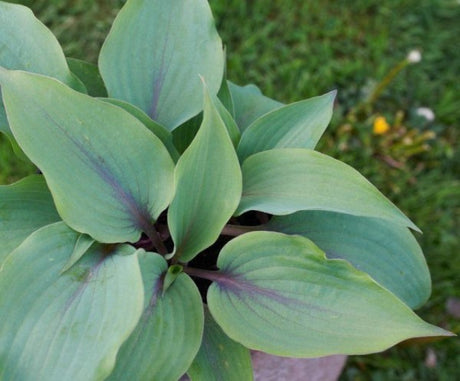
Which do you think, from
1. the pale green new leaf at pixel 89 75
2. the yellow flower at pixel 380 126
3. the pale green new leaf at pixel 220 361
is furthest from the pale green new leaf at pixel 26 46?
the yellow flower at pixel 380 126

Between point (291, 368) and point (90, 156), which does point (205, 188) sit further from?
point (291, 368)

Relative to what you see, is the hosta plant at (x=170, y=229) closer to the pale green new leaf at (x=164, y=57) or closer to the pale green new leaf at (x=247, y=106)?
Answer: the pale green new leaf at (x=164, y=57)

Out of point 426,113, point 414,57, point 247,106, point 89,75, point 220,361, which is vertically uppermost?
point 89,75

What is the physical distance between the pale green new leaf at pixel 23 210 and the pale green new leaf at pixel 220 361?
263mm

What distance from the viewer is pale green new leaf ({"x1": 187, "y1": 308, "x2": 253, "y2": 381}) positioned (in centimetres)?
76

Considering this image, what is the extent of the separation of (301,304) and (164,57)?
0.40 meters

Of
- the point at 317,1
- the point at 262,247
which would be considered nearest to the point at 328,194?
the point at 262,247

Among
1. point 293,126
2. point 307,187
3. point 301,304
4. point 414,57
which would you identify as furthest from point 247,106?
point 414,57

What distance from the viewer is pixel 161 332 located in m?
0.70

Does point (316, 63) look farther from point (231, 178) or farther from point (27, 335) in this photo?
point (27, 335)

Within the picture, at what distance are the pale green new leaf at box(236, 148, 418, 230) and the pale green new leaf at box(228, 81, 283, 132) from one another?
0.60 ft

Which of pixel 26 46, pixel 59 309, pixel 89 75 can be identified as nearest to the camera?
pixel 59 309

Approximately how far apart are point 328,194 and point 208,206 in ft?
0.48

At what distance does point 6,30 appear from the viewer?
2.53 ft
